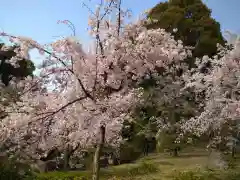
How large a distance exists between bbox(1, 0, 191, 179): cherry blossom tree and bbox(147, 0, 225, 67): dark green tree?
1314 cm

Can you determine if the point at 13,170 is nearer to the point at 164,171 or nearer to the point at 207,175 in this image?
the point at 164,171

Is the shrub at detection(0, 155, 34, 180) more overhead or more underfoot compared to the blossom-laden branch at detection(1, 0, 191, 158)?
more underfoot

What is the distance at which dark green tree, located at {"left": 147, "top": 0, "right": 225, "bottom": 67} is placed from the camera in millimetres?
20078

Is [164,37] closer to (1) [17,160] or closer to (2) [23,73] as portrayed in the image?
(1) [17,160]

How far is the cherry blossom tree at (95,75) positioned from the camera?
633 centimetres

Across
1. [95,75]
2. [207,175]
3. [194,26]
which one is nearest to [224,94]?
[207,175]

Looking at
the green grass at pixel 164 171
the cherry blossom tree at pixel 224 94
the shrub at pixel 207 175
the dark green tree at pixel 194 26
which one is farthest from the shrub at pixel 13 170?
the dark green tree at pixel 194 26

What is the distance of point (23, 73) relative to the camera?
27953 millimetres

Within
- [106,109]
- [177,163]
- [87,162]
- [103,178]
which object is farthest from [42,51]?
[87,162]

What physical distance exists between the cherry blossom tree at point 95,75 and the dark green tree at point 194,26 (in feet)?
43.1

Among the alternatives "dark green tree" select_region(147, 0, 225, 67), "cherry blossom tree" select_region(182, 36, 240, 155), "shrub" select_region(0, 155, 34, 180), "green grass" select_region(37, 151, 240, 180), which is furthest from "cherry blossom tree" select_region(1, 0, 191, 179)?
"dark green tree" select_region(147, 0, 225, 67)

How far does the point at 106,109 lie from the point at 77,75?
95 cm

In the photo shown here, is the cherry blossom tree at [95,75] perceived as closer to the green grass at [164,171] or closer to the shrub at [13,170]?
the shrub at [13,170]

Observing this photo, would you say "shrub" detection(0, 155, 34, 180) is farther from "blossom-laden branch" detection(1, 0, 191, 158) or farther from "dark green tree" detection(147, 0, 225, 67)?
"dark green tree" detection(147, 0, 225, 67)
